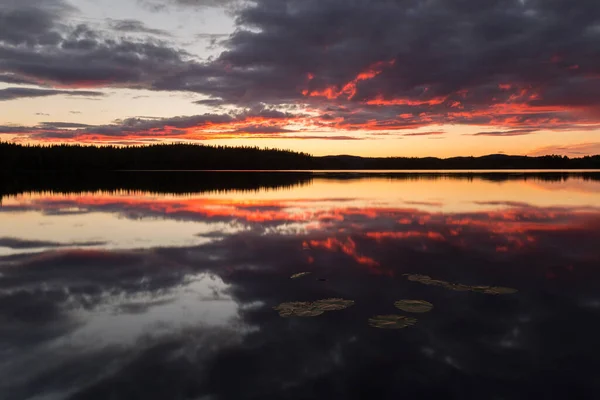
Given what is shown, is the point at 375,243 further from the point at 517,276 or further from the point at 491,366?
the point at 491,366

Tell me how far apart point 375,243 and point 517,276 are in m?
7.09

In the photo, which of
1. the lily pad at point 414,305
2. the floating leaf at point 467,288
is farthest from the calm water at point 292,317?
the lily pad at point 414,305

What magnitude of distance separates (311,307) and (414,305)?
2741 mm

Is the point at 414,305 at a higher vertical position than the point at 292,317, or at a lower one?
higher

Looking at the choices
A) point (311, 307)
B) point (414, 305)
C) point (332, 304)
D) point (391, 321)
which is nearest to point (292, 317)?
point (311, 307)

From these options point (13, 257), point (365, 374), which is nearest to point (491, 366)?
Result: point (365, 374)

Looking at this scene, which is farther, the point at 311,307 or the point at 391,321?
the point at 311,307

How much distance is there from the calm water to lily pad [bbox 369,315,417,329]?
0.67 ft

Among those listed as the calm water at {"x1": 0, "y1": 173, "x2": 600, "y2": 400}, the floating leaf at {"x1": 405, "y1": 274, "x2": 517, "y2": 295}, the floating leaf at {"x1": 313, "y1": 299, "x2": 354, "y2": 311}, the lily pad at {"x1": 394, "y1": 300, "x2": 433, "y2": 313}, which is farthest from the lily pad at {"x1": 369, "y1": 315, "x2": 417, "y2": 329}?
the floating leaf at {"x1": 405, "y1": 274, "x2": 517, "y2": 295}

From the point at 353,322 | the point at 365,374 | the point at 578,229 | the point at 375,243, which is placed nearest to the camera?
the point at 365,374

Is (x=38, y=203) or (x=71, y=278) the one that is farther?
(x=38, y=203)

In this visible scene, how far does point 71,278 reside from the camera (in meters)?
14.6

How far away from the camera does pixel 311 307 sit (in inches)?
443

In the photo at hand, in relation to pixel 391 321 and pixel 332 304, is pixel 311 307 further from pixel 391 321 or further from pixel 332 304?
pixel 391 321
